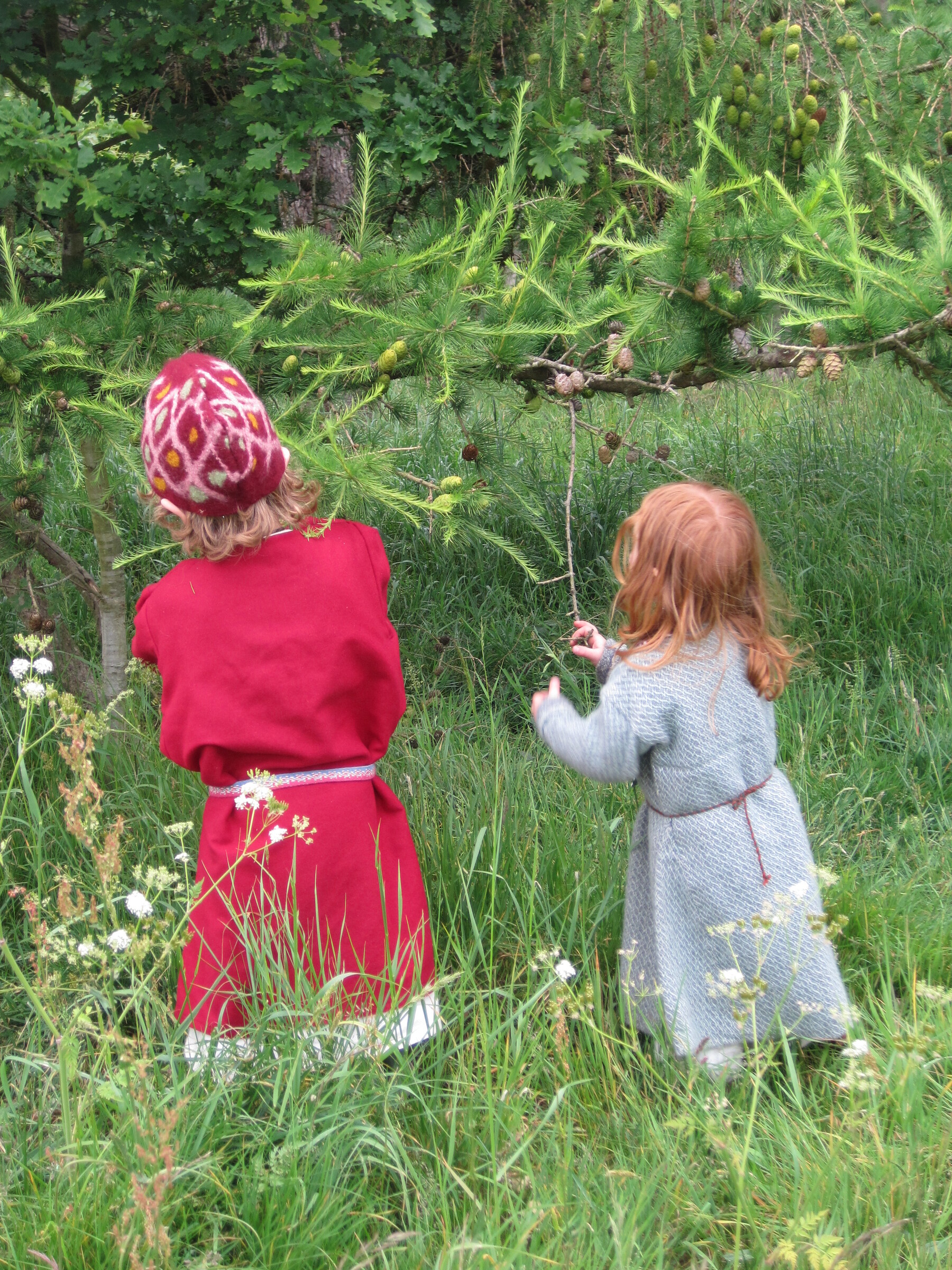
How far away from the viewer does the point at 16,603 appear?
309cm

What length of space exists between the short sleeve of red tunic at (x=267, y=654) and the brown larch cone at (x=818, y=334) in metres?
1.03

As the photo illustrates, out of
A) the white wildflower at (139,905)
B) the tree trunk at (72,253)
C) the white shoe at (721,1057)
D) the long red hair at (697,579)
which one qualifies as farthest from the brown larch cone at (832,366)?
the tree trunk at (72,253)

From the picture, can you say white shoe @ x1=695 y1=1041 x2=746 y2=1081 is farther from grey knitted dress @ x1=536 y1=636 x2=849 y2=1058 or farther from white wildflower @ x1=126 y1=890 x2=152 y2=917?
white wildflower @ x1=126 y1=890 x2=152 y2=917

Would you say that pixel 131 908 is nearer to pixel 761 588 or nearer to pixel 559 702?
pixel 559 702

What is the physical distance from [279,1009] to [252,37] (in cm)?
218

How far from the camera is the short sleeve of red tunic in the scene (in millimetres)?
1809

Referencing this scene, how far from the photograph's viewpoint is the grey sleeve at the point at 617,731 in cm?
175

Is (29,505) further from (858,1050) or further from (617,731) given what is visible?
(858,1050)

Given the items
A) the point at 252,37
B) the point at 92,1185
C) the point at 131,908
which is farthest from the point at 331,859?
the point at 252,37

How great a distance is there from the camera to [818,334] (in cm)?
→ 208

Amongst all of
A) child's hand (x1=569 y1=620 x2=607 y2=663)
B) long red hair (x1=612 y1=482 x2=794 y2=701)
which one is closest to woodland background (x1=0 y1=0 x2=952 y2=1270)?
Result: child's hand (x1=569 y1=620 x2=607 y2=663)

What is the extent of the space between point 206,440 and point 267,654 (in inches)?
15.0

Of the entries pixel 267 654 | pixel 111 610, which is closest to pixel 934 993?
pixel 267 654

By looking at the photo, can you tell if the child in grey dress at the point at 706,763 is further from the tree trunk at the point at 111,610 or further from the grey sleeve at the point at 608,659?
the tree trunk at the point at 111,610
